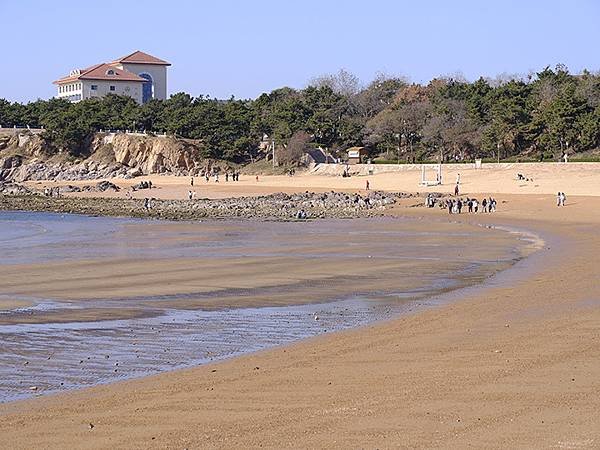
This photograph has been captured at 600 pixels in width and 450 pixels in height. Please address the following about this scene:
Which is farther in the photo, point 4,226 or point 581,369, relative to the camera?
point 4,226

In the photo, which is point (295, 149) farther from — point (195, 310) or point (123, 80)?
point (195, 310)

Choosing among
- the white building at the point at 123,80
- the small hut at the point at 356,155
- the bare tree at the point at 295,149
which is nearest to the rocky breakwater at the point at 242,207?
the bare tree at the point at 295,149

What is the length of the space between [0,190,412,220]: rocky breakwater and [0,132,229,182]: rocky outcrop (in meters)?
27.8

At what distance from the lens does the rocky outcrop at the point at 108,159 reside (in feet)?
306

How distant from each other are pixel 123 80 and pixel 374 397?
121 metres

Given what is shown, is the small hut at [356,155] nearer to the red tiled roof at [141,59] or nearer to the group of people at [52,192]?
the group of people at [52,192]

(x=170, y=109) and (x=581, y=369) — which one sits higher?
(x=170, y=109)

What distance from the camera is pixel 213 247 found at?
1240 inches

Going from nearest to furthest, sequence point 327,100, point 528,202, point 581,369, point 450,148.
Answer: point 581,369, point 528,202, point 450,148, point 327,100

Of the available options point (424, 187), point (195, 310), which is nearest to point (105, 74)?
point (424, 187)

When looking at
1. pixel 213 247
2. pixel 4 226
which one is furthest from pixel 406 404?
pixel 4 226

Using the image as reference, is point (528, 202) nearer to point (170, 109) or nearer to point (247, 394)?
point (247, 394)

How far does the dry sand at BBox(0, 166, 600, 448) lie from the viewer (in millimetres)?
7957

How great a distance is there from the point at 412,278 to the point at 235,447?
1403 centimetres
